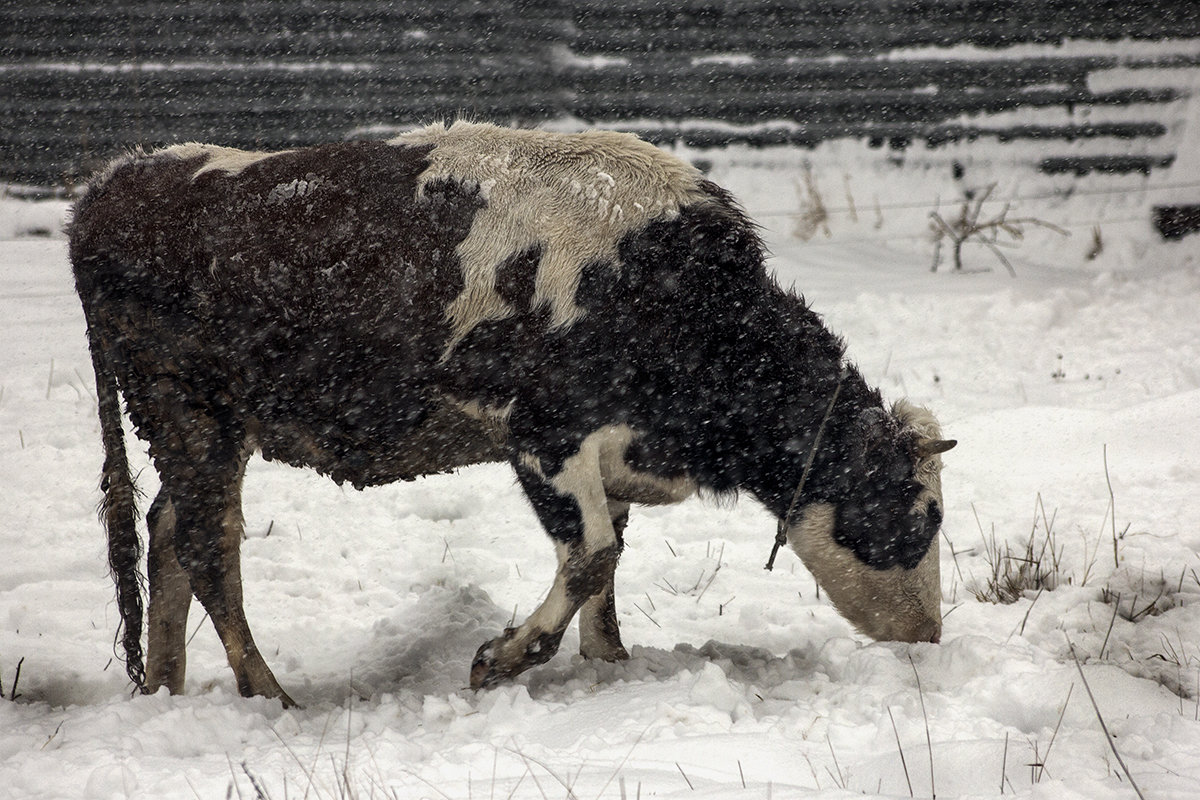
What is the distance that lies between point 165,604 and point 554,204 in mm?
2357

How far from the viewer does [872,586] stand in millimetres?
3908

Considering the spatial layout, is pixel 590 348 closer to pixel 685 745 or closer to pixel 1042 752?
pixel 685 745

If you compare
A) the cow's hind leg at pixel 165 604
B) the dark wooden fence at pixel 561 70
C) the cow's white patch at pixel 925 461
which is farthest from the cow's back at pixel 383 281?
the dark wooden fence at pixel 561 70

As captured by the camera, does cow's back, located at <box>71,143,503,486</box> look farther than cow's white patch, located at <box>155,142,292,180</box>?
No

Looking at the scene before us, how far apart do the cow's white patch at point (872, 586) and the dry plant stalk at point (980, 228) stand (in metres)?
5.53

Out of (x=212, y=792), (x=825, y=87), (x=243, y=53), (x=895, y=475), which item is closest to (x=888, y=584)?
(x=895, y=475)

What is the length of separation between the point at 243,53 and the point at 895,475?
26.4 ft

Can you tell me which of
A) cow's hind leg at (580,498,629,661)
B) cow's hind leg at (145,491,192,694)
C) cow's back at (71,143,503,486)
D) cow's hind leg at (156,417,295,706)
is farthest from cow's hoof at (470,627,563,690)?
cow's hind leg at (145,491,192,694)

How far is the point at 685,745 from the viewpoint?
109 inches

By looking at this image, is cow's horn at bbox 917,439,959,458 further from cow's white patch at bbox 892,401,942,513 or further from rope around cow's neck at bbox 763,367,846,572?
rope around cow's neck at bbox 763,367,846,572

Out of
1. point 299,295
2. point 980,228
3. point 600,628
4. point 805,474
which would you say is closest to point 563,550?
point 600,628

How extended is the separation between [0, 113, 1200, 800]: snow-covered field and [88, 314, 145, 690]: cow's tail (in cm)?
40

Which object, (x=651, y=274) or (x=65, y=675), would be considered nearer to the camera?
(x=651, y=274)

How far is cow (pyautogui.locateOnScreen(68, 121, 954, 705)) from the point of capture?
3641 mm
